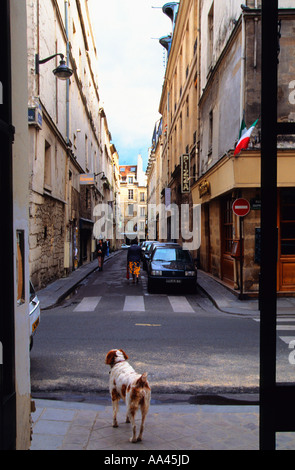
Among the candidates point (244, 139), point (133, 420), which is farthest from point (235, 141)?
point (133, 420)

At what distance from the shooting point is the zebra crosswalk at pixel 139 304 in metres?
11.2

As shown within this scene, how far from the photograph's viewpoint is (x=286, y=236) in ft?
42.8

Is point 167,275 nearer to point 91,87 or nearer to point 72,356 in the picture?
point 72,356

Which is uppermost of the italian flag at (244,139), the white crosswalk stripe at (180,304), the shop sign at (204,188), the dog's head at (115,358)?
the italian flag at (244,139)

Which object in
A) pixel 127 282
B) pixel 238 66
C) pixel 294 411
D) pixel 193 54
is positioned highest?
pixel 193 54

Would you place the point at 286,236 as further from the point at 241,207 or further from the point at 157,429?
the point at 157,429

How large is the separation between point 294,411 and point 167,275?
11837 mm

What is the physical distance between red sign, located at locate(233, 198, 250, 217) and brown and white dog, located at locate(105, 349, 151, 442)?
28.1 feet

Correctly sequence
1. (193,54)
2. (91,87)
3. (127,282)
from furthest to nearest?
(91,87) < (193,54) < (127,282)

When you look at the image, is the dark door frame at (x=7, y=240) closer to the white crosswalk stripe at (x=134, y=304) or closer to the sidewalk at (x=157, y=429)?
the sidewalk at (x=157, y=429)

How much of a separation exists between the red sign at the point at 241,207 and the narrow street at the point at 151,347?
2.84 metres

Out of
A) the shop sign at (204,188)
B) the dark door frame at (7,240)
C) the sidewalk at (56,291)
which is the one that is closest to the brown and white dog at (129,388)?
the dark door frame at (7,240)
